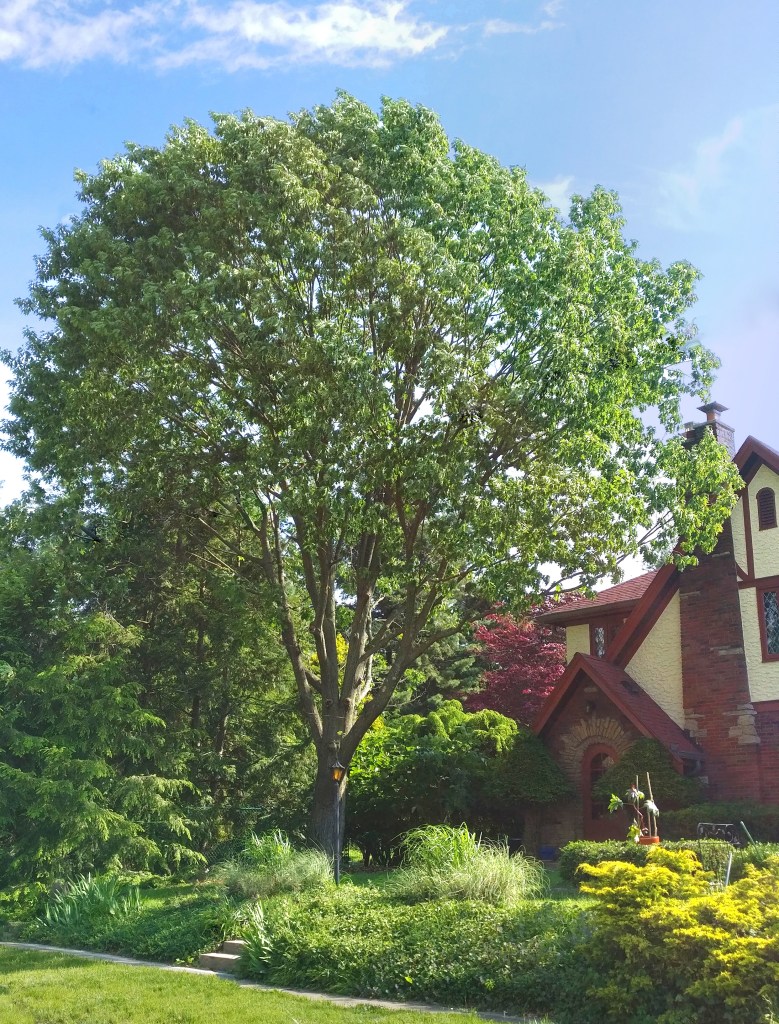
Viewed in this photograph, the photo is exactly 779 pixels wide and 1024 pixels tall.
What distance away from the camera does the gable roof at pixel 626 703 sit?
1834 centimetres

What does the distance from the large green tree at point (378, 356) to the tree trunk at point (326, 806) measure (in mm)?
48

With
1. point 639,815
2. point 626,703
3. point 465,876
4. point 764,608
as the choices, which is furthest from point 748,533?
point 465,876

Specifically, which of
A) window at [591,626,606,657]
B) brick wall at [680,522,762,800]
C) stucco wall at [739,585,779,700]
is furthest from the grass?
window at [591,626,606,657]

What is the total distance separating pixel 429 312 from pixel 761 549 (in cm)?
921

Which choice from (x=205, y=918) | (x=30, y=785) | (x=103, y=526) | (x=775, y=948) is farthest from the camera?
(x=103, y=526)

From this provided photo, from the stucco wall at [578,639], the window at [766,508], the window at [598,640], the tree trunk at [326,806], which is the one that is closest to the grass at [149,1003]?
the tree trunk at [326,806]

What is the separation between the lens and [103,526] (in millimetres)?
16656

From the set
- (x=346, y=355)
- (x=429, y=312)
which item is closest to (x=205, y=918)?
(x=346, y=355)

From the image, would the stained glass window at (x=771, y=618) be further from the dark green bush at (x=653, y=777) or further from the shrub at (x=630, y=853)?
the shrub at (x=630, y=853)

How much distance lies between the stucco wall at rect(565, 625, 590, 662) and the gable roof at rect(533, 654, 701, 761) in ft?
8.31

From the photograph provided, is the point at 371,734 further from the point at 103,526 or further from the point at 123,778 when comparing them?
the point at 103,526

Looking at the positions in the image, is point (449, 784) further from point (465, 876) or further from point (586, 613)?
point (465, 876)

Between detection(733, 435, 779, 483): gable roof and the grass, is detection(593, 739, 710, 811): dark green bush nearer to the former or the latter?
detection(733, 435, 779, 483): gable roof

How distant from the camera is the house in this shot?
716 inches
